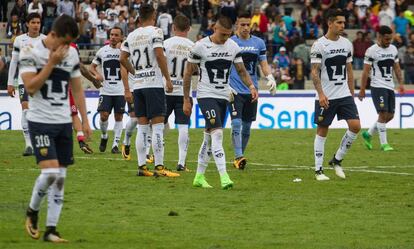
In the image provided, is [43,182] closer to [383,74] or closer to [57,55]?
[57,55]

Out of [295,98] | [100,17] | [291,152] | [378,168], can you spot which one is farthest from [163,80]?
[100,17]

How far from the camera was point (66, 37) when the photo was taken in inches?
479

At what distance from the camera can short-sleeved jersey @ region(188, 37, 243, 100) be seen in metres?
17.4

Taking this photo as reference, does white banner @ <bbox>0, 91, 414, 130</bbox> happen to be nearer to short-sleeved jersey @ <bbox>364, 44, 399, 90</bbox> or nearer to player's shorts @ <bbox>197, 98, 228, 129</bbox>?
short-sleeved jersey @ <bbox>364, 44, 399, 90</bbox>

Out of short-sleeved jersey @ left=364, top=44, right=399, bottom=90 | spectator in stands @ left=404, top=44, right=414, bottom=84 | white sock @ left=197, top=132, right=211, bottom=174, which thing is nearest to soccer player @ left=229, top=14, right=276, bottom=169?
white sock @ left=197, top=132, right=211, bottom=174

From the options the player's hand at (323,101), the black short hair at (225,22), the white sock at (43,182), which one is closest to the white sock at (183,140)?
the player's hand at (323,101)

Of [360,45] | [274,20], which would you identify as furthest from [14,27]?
[360,45]

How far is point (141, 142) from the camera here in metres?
18.8

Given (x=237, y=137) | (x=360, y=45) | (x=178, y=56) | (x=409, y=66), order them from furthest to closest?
1. (x=360, y=45)
2. (x=409, y=66)
3. (x=237, y=137)
4. (x=178, y=56)

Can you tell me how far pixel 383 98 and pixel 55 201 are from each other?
1407 centimetres

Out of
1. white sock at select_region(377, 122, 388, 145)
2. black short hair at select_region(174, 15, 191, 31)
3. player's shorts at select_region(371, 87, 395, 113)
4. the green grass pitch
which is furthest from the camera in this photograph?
white sock at select_region(377, 122, 388, 145)

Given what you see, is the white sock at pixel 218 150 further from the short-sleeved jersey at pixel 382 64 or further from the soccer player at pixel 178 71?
the short-sleeved jersey at pixel 382 64

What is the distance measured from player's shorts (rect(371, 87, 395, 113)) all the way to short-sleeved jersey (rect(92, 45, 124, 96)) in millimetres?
5425

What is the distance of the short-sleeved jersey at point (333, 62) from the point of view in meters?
18.8
